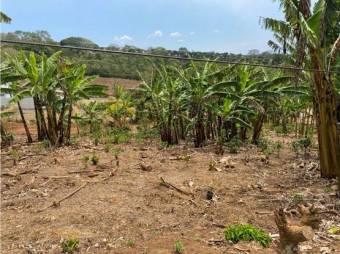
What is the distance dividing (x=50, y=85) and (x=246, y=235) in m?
8.77

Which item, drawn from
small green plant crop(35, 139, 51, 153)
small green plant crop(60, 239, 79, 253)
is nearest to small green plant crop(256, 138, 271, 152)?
small green plant crop(35, 139, 51, 153)

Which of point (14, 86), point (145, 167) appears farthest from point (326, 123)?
point (14, 86)

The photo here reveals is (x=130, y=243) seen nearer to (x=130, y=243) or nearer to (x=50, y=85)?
(x=130, y=243)

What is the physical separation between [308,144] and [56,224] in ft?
26.4

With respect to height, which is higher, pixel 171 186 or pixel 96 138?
pixel 96 138

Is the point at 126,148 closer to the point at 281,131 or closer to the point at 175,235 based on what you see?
the point at 175,235

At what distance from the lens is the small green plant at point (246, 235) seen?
5.87m

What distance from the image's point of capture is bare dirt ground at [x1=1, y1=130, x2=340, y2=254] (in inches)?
234

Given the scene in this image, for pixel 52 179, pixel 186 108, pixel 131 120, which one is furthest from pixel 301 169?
pixel 131 120

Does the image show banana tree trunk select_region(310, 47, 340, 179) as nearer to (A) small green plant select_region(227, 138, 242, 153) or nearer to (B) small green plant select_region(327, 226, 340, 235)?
(B) small green plant select_region(327, 226, 340, 235)

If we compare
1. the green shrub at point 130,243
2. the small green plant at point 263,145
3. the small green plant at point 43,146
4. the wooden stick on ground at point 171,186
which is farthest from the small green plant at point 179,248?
the small green plant at point 43,146

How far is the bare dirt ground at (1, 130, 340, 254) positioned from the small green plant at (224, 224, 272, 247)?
0.34ft

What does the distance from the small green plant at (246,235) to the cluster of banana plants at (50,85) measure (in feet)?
27.0

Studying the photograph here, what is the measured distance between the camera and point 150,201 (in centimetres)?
758
